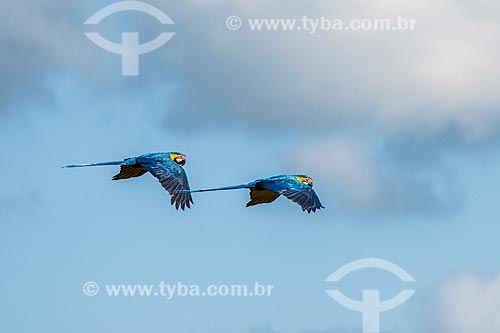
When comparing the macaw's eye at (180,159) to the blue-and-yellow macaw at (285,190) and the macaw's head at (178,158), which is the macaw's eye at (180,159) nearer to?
the macaw's head at (178,158)

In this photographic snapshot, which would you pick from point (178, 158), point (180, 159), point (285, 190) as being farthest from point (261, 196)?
point (178, 158)

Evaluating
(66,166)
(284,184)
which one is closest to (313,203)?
(284,184)

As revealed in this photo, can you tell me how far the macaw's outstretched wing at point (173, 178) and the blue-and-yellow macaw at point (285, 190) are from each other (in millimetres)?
686

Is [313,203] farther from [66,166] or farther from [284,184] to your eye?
[66,166]

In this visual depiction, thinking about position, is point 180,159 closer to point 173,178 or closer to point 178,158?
point 178,158

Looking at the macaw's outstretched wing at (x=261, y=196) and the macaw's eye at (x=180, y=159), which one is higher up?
the macaw's eye at (x=180, y=159)

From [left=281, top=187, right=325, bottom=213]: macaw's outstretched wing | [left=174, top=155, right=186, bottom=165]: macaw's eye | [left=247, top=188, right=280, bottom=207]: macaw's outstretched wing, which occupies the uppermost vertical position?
[left=174, top=155, right=186, bottom=165]: macaw's eye

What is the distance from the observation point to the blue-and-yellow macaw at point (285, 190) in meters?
152

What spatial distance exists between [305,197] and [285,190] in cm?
114

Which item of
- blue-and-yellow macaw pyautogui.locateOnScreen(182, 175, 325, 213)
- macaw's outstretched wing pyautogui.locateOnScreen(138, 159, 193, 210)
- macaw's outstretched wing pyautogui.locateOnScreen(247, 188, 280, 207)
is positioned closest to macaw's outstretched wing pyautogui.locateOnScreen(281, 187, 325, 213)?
blue-and-yellow macaw pyautogui.locateOnScreen(182, 175, 325, 213)

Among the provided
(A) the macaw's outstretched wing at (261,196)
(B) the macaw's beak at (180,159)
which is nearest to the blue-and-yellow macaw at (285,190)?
(A) the macaw's outstretched wing at (261,196)

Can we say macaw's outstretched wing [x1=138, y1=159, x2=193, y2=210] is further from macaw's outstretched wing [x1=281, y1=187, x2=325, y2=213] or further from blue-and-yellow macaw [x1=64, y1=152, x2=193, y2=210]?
macaw's outstretched wing [x1=281, y1=187, x2=325, y2=213]

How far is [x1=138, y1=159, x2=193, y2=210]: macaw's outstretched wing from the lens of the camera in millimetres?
151375

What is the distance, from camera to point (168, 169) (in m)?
152
